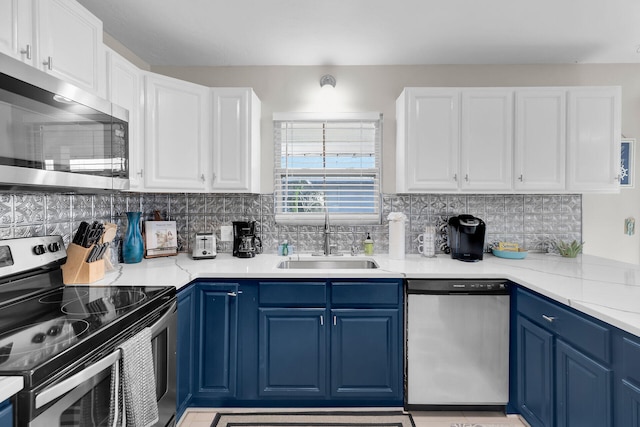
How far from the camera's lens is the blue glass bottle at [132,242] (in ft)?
8.01

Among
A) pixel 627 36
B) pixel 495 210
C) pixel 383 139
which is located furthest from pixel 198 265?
pixel 627 36

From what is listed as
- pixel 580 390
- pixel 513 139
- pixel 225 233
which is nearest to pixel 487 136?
pixel 513 139

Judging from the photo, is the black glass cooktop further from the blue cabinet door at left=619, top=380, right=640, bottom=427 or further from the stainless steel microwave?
the blue cabinet door at left=619, top=380, right=640, bottom=427

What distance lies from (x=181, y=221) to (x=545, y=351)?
2.64 m

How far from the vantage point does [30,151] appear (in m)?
1.23

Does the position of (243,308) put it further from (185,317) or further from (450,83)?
(450,83)

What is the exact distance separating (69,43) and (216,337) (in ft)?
5.61

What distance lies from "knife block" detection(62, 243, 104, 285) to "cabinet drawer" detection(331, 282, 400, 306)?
4.46 feet

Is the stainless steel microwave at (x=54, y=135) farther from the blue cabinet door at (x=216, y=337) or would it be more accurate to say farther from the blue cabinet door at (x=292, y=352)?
the blue cabinet door at (x=292, y=352)

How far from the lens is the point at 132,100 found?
2.20m

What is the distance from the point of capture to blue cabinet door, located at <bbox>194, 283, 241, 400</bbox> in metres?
2.17

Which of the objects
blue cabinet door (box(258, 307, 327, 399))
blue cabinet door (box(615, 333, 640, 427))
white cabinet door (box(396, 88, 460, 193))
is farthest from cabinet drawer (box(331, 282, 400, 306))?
blue cabinet door (box(615, 333, 640, 427))

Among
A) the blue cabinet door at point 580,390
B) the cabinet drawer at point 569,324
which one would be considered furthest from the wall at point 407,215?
the blue cabinet door at point 580,390

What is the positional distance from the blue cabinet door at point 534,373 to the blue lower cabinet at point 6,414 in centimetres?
212
